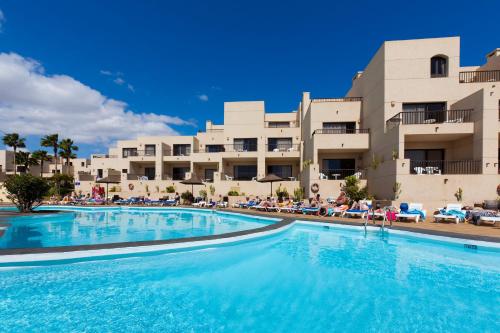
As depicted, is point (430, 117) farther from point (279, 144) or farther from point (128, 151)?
point (128, 151)

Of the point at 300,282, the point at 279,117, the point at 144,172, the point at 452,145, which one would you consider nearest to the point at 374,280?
the point at 300,282

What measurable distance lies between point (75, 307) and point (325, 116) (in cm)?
2004

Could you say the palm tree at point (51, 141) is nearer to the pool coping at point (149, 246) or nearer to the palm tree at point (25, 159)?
the palm tree at point (25, 159)

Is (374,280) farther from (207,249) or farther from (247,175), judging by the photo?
(247,175)

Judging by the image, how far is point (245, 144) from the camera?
25.8 metres

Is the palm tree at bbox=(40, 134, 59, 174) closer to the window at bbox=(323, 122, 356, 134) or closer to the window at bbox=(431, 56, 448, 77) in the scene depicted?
the window at bbox=(323, 122, 356, 134)

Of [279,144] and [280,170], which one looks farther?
[280,170]

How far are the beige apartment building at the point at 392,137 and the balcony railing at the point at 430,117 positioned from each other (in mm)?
58

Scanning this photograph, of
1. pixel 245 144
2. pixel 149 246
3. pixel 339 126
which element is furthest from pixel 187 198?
pixel 149 246

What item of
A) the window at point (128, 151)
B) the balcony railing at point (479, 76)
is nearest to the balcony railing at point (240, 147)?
the window at point (128, 151)

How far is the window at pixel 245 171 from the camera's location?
26.5 metres

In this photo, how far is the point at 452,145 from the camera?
53.7ft

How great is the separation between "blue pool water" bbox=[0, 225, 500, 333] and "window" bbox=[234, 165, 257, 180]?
19.4 meters

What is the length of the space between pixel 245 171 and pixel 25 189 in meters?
17.9
